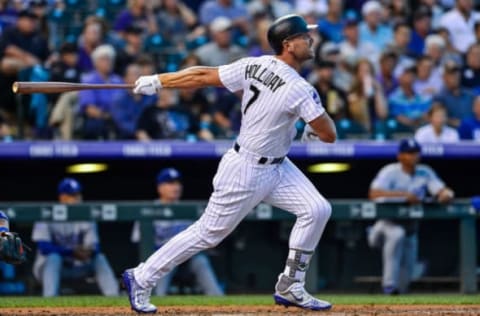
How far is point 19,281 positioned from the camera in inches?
439

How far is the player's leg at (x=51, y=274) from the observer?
33.4ft

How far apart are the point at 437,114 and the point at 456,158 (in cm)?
43

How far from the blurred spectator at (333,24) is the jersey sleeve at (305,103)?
258 inches

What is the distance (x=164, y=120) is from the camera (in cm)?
1106

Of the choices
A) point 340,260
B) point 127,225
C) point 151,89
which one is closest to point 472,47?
point 340,260

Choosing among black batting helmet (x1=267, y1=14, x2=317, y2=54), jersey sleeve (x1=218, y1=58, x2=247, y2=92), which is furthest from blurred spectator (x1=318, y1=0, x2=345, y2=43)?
jersey sleeve (x1=218, y1=58, x2=247, y2=92)

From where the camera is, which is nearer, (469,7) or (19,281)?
(19,281)

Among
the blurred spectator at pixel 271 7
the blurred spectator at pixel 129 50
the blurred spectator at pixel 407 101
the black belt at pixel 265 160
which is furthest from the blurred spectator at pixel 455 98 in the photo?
the black belt at pixel 265 160

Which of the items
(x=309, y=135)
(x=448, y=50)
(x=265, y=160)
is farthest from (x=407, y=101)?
(x=265, y=160)

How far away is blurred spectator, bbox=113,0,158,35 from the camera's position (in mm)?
12438

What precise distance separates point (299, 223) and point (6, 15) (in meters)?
6.00

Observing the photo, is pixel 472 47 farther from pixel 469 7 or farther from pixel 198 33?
pixel 198 33

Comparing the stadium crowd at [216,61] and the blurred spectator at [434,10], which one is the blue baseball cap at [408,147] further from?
the blurred spectator at [434,10]

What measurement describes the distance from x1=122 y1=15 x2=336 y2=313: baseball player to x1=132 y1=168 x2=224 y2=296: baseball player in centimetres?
349
